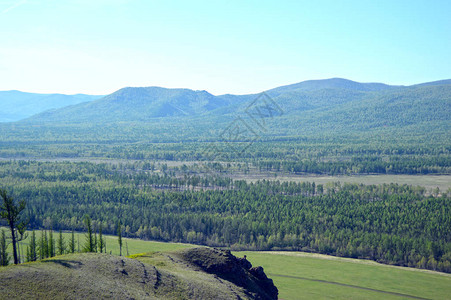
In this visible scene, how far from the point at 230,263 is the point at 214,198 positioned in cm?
6391

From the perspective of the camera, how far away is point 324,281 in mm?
73812

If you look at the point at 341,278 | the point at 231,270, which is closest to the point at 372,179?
the point at 341,278

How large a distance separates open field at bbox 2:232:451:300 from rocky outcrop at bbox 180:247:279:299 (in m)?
6.84

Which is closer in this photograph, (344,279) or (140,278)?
(140,278)

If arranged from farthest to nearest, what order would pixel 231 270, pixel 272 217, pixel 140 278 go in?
pixel 272 217
pixel 231 270
pixel 140 278

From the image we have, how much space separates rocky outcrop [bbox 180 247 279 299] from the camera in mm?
Result: 58219

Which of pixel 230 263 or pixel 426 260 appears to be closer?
pixel 230 263

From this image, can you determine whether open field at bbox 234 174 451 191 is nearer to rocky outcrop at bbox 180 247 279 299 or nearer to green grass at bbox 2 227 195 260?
green grass at bbox 2 227 195 260

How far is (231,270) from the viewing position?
5891cm

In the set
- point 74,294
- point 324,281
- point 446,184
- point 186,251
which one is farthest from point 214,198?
point 446,184

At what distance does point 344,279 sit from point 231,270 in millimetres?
25175

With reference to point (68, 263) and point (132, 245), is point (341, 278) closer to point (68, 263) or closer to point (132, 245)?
point (132, 245)

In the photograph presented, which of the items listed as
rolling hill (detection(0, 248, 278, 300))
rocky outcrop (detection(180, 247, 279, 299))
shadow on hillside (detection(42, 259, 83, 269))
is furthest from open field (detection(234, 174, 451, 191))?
shadow on hillside (detection(42, 259, 83, 269))

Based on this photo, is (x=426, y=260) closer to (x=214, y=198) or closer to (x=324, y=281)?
(x=324, y=281)
